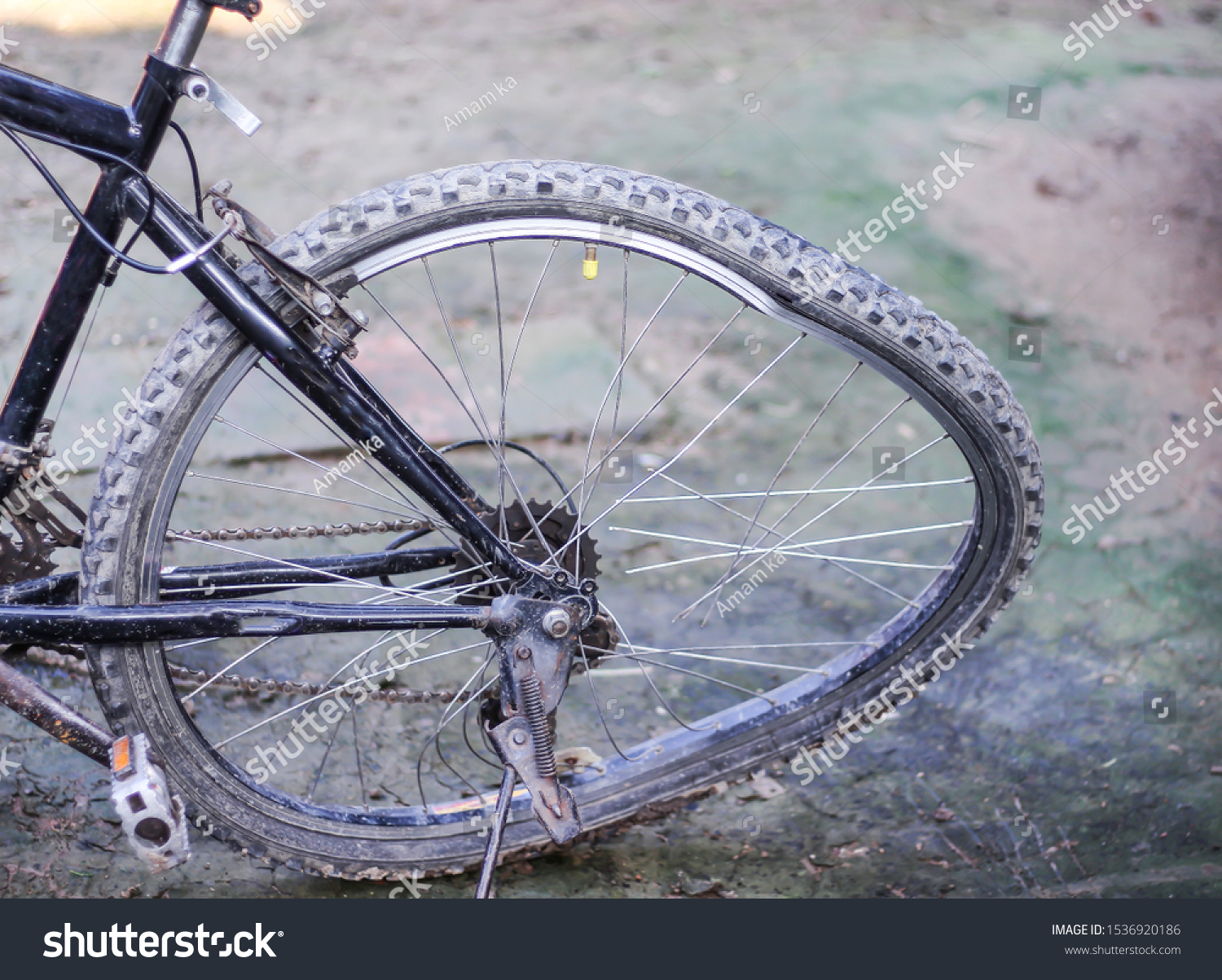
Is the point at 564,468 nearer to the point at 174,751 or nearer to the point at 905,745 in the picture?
the point at 905,745

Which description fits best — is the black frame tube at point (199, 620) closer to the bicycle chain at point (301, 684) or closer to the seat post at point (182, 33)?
the bicycle chain at point (301, 684)

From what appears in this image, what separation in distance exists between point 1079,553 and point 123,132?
2583 mm

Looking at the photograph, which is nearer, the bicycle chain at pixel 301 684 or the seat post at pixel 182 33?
the seat post at pixel 182 33

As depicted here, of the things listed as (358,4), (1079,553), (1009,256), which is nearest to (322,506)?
(1079,553)

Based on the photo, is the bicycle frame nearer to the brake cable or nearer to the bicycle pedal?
the brake cable

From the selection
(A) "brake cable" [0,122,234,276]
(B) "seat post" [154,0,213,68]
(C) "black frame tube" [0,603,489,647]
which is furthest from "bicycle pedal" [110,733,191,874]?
(B) "seat post" [154,0,213,68]

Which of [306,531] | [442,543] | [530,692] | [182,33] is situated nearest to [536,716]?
[530,692]

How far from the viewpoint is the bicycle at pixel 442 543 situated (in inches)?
75.5

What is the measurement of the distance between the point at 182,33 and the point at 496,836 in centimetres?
147

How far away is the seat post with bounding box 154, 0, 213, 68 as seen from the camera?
1.84 meters

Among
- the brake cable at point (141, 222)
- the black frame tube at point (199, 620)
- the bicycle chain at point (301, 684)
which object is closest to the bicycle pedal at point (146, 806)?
the black frame tube at point (199, 620)

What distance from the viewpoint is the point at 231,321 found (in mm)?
1894

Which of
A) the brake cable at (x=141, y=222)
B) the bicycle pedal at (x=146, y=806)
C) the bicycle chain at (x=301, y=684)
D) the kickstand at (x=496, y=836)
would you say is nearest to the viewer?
the brake cable at (x=141, y=222)

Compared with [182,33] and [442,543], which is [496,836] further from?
[182,33]
